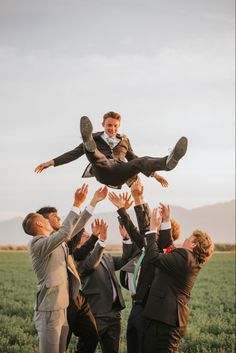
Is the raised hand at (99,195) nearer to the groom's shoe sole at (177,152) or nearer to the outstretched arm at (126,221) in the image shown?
the outstretched arm at (126,221)

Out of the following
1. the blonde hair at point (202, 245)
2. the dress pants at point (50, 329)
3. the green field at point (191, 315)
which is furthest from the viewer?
the green field at point (191, 315)

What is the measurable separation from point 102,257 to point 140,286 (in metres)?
1.93

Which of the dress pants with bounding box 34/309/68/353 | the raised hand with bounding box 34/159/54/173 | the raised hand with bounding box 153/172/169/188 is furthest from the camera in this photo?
the raised hand with bounding box 153/172/169/188

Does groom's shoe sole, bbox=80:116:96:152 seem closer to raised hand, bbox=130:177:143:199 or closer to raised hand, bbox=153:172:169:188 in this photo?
raised hand, bbox=130:177:143:199

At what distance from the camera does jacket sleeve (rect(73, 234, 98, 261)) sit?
7270 mm

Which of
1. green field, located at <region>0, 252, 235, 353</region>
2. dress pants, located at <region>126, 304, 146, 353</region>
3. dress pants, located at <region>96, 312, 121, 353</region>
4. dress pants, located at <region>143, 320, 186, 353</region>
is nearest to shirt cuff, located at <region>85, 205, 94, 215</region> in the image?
dress pants, located at <region>126, 304, 146, 353</region>

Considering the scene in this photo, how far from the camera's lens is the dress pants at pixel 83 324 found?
6.47 meters

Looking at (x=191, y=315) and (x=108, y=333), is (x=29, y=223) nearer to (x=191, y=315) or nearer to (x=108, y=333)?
(x=108, y=333)

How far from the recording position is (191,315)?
640 inches

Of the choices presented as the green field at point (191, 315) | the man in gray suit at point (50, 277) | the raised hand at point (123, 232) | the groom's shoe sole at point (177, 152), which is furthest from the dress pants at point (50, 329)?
the green field at point (191, 315)

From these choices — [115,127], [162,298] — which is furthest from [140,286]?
[115,127]

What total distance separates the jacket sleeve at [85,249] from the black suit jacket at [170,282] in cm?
166

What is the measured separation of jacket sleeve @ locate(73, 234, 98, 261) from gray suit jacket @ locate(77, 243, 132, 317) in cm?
7

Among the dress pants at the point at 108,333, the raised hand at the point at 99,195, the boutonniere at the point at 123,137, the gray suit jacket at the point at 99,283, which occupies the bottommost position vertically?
the dress pants at the point at 108,333
